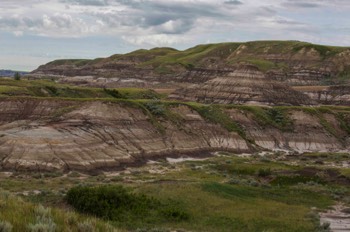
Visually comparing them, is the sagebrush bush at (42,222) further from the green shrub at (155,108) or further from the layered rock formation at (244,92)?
the layered rock formation at (244,92)

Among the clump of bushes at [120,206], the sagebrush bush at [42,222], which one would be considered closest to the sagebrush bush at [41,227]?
the sagebrush bush at [42,222]

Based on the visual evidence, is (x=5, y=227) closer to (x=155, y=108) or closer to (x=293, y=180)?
(x=293, y=180)

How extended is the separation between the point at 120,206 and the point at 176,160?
38.8m

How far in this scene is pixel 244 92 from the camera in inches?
4429

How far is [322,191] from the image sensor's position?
42562 millimetres

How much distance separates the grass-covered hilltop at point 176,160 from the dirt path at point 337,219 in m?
0.14

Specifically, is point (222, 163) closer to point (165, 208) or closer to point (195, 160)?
point (195, 160)

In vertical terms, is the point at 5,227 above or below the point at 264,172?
above

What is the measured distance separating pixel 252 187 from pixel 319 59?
164 m

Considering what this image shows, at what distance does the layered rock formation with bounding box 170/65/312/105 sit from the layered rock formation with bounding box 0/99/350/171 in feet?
44.8

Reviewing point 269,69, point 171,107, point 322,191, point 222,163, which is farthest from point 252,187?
point 269,69

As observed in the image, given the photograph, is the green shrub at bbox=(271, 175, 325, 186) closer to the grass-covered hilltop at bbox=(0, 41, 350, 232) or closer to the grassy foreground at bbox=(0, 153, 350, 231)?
the grassy foreground at bbox=(0, 153, 350, 231)

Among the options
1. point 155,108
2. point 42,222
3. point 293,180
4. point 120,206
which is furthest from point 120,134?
point 42,222

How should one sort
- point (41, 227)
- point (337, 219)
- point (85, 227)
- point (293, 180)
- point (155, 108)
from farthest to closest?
1. point (155, 108)
2. point (293, 180)
3. point (337, 219)
4. point (85, 227)
5. point (41, 227)
